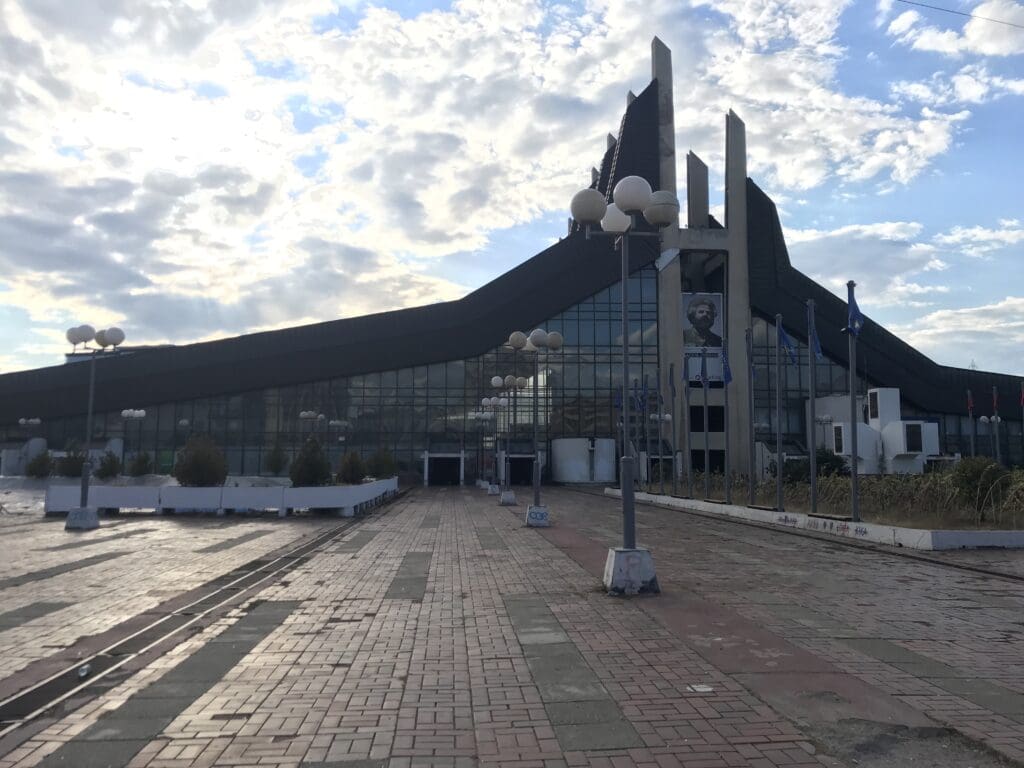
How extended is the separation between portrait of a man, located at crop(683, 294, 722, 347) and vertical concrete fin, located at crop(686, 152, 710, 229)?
6.70 metres

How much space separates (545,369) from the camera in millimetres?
66562

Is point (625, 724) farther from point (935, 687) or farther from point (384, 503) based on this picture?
point (384, 503)

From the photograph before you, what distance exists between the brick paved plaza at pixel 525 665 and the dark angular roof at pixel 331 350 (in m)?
50.1

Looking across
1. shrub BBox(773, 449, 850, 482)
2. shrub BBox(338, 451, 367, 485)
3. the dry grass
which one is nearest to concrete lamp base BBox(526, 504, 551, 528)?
the dry grass

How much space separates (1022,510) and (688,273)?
5669cm

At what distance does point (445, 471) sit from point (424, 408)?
6.08m

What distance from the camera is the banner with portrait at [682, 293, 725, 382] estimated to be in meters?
67.7

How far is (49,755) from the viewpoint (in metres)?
4.97

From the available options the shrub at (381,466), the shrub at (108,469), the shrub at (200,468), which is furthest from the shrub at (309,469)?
the shrub at (108,469)

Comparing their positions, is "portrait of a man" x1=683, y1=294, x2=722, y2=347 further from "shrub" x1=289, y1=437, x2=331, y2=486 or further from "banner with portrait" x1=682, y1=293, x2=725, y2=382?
"shrub" x1=289, y1=437, x2=331, y2=486

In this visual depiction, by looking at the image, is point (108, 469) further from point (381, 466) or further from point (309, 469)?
point (309, 469)

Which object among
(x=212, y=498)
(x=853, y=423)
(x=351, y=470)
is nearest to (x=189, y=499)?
(x=212, y=498)

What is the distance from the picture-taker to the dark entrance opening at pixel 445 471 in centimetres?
6719

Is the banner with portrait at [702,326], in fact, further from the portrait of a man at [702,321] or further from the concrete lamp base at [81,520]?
the concrete lamp base at [81,520]
